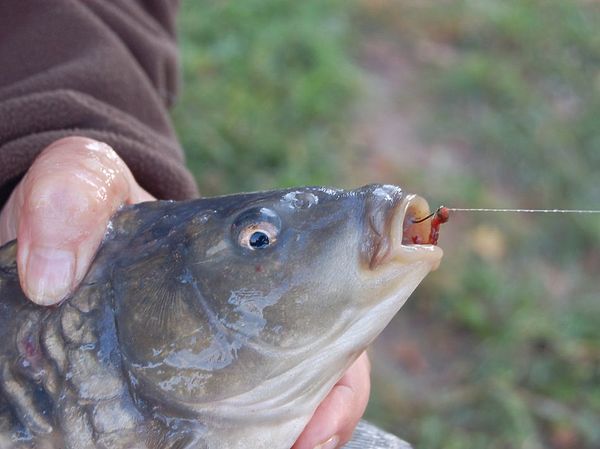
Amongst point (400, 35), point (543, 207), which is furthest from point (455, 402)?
point (400, 35)

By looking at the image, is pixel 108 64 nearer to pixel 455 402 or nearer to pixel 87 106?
pixel 87 106

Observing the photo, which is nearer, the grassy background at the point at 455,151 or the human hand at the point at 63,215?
the human hand at the point at 63,215

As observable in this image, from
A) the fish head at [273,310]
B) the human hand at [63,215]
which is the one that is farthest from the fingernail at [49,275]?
the fish head at [273,310]

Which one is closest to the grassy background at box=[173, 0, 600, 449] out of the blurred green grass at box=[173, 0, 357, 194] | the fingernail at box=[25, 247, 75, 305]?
the blurred green grass at box=[173, 0, 357, 194]

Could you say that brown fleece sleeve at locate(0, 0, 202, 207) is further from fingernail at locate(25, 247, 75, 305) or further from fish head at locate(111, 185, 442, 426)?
fish head at locate(111, 185, 442, 426)

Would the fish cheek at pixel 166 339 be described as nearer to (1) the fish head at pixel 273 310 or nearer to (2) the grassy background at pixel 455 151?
(1) the fish head at pixel 273 310
